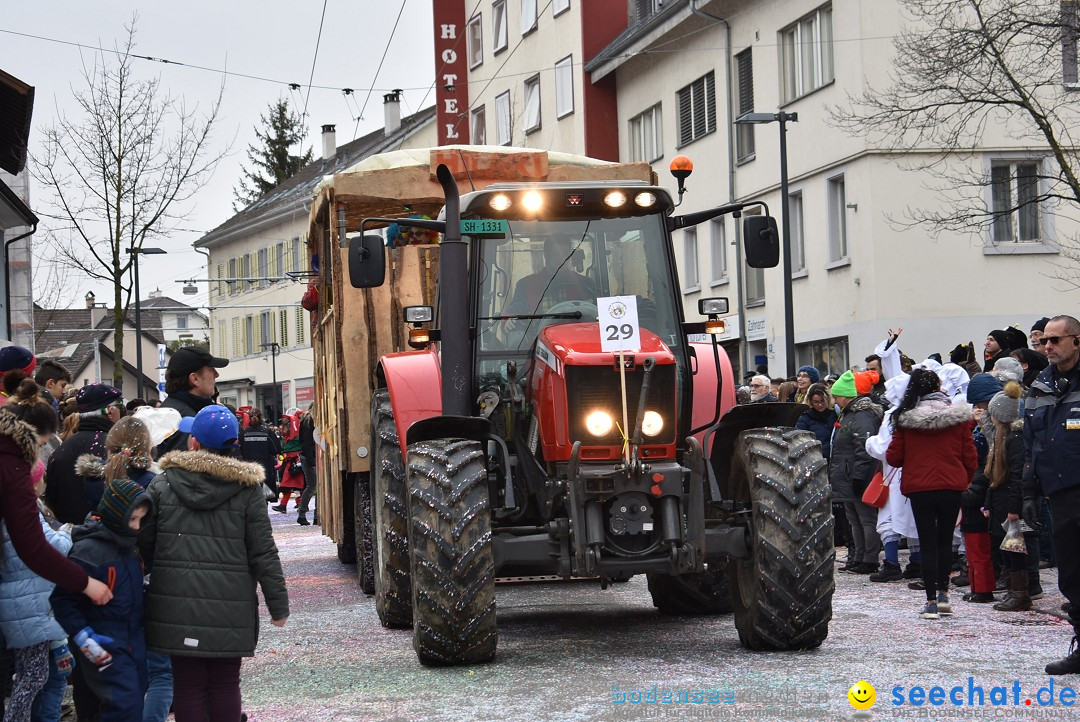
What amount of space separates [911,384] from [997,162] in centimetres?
1619

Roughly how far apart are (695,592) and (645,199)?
9.28ft

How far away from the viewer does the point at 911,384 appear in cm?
1118

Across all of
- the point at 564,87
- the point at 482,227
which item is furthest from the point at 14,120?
the point at 482,227

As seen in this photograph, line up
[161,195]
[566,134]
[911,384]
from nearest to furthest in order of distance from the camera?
[911,384] < [161,195] < [566,134]

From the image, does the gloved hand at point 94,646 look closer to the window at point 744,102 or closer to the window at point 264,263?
the window at point 744,102

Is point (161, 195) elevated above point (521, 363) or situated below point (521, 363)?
above

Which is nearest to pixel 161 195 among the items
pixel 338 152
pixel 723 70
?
pixel 723 70

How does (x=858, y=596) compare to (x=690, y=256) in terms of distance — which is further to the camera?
(x=690, y=256)

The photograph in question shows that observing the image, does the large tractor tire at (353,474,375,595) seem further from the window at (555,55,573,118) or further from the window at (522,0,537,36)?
the window at (522,0,537,36)

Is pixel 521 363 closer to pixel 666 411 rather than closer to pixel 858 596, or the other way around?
pixel 666 411

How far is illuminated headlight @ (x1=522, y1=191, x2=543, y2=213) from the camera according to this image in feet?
32.1

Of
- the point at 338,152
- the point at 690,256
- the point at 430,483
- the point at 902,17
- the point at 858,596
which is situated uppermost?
the point at 338,152

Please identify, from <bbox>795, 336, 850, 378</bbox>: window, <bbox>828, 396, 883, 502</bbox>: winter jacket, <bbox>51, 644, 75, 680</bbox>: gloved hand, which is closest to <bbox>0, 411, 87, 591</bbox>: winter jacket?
<bbox>51, 644, 75, 680</bbox>: gloved hand

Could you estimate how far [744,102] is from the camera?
30.6 metres
